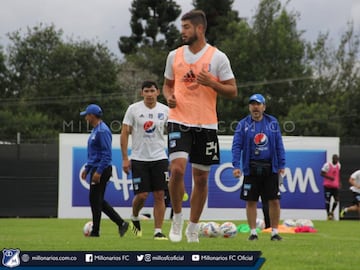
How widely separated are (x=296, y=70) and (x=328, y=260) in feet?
220

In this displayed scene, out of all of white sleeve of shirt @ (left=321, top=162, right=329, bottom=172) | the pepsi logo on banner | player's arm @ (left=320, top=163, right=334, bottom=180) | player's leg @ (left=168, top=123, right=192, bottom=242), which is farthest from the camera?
white sleeve of shirt @ (left=321, top=162, right=329, bottom=172)

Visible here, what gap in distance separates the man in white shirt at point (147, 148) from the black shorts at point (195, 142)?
2.97 m

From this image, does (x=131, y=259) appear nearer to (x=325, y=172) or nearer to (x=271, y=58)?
(x=325, y=172)

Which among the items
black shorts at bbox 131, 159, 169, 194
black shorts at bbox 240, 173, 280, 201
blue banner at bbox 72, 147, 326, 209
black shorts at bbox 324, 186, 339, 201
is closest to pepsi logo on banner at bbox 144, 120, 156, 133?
black shorts at bbox 131, 159, 169, 194

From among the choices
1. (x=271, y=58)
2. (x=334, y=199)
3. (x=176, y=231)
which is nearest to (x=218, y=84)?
(x=176, y=231)

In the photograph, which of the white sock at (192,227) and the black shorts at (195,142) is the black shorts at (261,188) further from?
the black shorts at (195,142)

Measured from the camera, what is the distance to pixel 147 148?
13.2 meters

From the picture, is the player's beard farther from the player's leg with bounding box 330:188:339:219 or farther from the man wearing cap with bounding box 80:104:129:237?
the player's leg with bounding box 330:188:339:219

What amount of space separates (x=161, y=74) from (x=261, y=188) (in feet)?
224

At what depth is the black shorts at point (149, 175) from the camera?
13.0 metres

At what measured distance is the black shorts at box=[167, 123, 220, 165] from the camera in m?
9.73

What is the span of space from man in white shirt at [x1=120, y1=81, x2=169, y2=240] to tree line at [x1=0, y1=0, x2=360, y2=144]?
50.7 m

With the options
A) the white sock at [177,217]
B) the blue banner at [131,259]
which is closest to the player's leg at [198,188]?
the white sock at [177,217]

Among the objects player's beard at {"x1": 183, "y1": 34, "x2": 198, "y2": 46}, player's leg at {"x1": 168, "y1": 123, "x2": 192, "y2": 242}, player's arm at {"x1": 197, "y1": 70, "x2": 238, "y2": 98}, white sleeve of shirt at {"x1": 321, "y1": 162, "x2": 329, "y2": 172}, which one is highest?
player's beard at {"x1": 183, "y1": 34, "x2": 198, "y2": 46}
